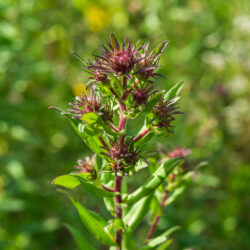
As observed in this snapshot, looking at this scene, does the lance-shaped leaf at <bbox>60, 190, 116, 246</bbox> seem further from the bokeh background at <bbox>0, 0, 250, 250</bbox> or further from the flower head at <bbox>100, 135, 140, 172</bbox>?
the bokeh background at <bbox>0, 0, 250, 250</bbox>

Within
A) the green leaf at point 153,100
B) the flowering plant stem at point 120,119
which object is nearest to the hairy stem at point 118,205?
the flowering plant stem at point 120,119

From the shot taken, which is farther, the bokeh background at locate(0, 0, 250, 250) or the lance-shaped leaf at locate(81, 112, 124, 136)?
the bokeh background at locate(0, 0, 250, 250)

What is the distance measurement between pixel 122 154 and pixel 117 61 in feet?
0.75

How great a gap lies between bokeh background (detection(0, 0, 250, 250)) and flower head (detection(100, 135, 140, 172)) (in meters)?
1.16

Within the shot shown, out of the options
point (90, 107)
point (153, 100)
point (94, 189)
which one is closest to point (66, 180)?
point (94, 189)

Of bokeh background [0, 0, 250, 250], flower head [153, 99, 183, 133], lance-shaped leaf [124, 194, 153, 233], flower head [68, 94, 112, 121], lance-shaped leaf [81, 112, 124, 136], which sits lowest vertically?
lance-shaped leaf [124, 194, 153, 233]

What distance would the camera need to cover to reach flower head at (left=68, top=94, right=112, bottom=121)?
94cm

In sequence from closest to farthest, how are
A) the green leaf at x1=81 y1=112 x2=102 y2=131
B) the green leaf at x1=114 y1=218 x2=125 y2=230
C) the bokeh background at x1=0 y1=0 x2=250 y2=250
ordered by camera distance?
the green leaf at x1=81 y1=112 x2=102 y2=131 < the green leaf at x1=114 y1=218 x2=125 y2=230 < the bokeh background at x1=0 y1=0 x2=250 y2=250

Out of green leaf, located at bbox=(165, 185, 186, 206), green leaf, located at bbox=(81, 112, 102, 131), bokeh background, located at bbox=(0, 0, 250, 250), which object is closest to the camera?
green leaf, located at bbox=(81, 112, 102, 131)

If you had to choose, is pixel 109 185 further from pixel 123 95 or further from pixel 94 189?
pixel 123 95

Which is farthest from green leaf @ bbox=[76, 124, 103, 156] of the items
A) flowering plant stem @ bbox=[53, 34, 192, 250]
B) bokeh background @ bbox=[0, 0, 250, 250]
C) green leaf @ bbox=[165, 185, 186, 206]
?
bokeh background @ bbox=[0, 0, 250, 250]

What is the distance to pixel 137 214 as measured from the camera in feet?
3.54

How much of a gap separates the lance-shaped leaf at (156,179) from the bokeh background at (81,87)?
1123mm

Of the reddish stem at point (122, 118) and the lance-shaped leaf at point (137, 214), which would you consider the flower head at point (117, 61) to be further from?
the lance-shaped leaf at point (137, 214)
